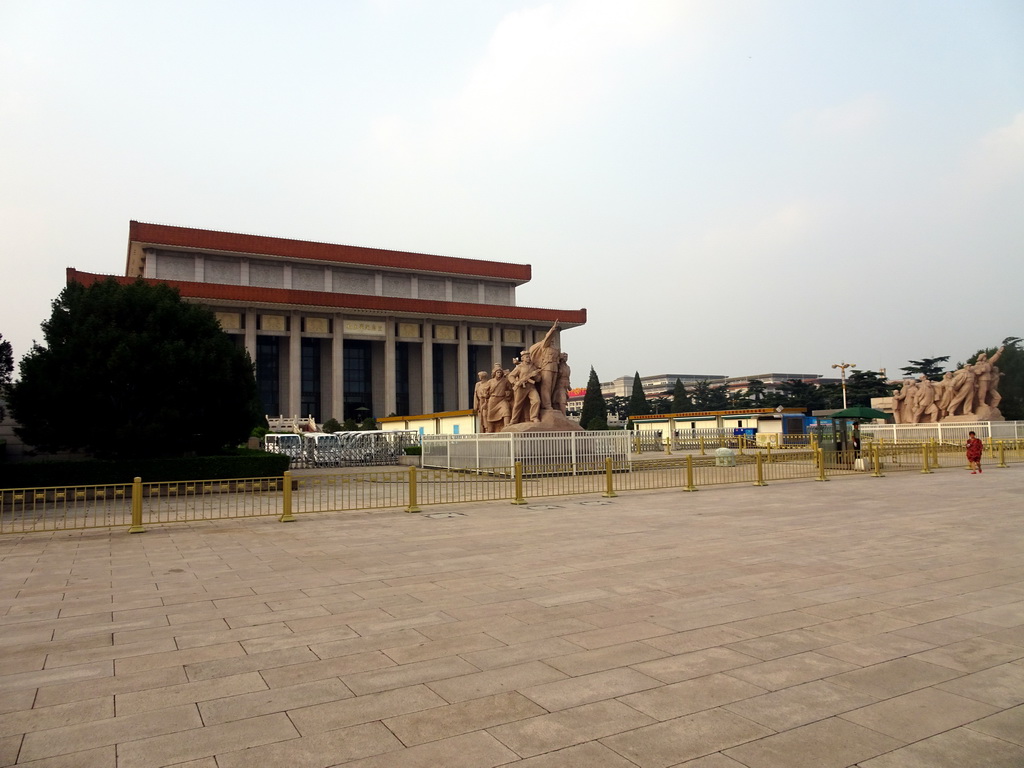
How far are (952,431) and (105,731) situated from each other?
32.3 m

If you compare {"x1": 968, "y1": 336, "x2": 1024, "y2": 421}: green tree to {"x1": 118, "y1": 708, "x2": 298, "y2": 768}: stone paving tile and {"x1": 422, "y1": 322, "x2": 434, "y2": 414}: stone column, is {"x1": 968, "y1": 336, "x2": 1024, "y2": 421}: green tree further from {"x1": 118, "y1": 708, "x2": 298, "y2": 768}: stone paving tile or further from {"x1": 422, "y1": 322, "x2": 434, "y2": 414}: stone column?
{"x1": 118, "y1": 708, "x2": 298, "y2": 768}: stone paving tile

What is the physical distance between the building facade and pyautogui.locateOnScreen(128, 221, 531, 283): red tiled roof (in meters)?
0.08

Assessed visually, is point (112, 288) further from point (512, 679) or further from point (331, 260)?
point (331, 260)

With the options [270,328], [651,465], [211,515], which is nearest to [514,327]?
[270,328]

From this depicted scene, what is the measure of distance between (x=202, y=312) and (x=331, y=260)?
31.4 metres

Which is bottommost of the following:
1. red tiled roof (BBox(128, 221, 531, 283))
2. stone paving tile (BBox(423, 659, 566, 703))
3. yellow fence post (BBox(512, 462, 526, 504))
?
stone paving tile (BBox(423, 659, 566, 703))

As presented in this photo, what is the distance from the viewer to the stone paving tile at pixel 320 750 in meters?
2.77

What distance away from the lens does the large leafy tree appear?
622 inches

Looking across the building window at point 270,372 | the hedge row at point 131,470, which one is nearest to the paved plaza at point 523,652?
the hedge row at point 131,470

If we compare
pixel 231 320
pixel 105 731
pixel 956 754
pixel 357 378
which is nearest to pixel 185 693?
pixel 105 731

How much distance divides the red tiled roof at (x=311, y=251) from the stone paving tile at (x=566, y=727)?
4755cm

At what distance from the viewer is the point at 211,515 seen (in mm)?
11297

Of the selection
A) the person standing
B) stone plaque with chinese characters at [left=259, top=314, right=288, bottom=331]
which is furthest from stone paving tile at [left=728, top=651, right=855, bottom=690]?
stone plaque with chinese characters at [left=259, top=314, right=288, bottom=331]

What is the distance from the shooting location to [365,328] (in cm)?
4828
